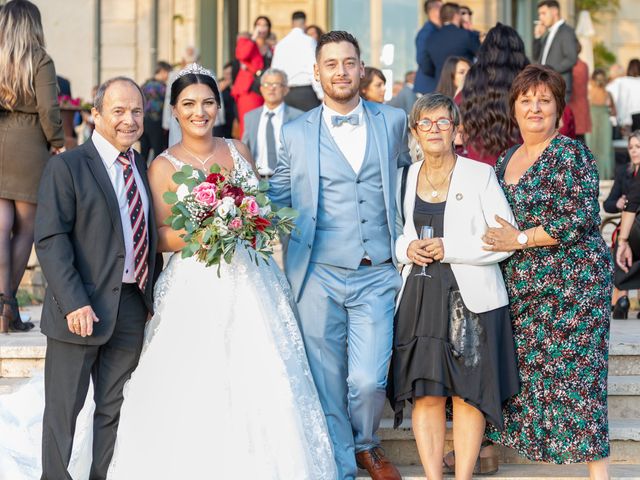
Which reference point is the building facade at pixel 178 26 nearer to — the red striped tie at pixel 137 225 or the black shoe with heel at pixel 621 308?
the black shoe with heel at pixel 621 308

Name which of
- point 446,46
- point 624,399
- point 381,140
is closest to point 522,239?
point 381,140

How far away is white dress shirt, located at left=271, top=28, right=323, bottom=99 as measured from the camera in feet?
41.4

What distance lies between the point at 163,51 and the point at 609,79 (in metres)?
7.01

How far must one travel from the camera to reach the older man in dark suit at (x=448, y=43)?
39.1ft

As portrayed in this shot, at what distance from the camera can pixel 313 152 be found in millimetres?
5852

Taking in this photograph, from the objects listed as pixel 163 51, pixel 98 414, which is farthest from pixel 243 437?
pixel 163 51

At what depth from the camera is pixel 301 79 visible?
1263 cm

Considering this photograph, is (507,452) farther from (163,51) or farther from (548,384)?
(163,51)

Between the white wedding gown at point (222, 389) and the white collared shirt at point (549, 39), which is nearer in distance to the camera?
the white wedding gown at point (222, 389)

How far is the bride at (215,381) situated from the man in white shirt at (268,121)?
509cm

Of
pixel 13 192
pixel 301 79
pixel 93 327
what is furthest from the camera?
pixel 301 79

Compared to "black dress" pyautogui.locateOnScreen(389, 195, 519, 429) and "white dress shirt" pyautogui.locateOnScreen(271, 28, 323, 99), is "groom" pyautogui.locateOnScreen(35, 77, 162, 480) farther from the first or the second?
"white dress shirt" pyautogui.locateOnScreen(271, 28, 323, 99)

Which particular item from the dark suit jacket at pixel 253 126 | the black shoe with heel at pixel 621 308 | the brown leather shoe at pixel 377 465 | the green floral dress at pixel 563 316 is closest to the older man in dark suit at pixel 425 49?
the dark suit jacket at pixel 253 126

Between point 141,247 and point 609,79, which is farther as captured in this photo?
point 609,79
